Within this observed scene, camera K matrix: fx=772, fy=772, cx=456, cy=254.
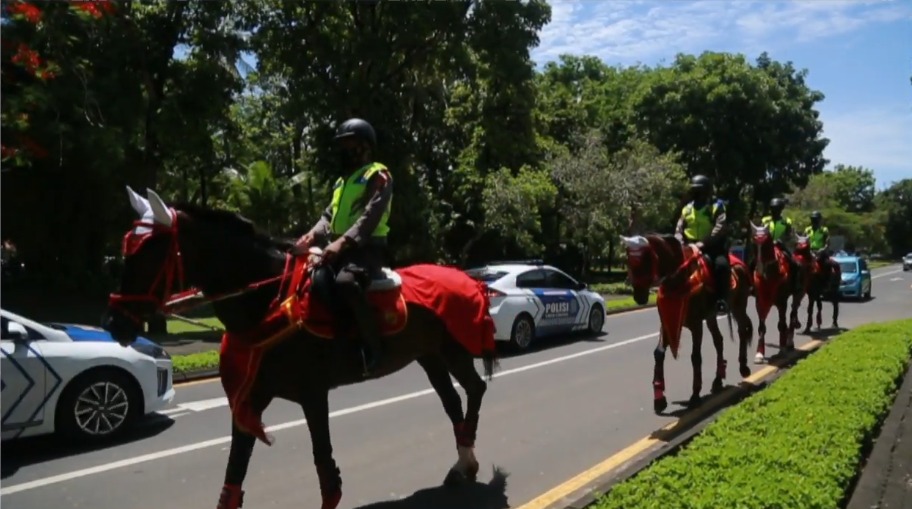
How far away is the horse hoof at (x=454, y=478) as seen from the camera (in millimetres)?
6520

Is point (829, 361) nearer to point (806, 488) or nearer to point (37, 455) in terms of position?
point (806, 488)

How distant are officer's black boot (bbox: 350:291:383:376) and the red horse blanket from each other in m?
0.21

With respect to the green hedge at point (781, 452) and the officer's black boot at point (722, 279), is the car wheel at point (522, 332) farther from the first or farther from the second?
the green hedge at point (781, 452)

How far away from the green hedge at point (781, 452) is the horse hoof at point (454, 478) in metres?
1.58

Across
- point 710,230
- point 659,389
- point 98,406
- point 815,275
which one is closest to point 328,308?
point 98,406

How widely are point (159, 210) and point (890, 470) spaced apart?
601 cm

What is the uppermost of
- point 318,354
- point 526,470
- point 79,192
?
point 79,192

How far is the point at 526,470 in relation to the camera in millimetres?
7016

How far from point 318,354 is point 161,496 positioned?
228 centimetres

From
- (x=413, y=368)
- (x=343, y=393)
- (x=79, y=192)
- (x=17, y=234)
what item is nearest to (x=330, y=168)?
(x=79, y=192)

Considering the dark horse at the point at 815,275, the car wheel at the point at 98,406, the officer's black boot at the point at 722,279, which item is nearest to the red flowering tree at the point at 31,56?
the car wheel at the point at 98,406

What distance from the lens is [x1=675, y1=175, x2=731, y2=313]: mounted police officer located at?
9594 mm

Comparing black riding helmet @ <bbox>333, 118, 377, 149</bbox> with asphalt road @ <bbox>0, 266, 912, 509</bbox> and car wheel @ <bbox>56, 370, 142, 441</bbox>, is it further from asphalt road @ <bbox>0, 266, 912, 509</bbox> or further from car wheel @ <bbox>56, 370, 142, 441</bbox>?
car wheel @ <bbox>56, 370, 142, 441</bbox>

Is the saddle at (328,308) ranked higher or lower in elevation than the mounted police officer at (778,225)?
lower
